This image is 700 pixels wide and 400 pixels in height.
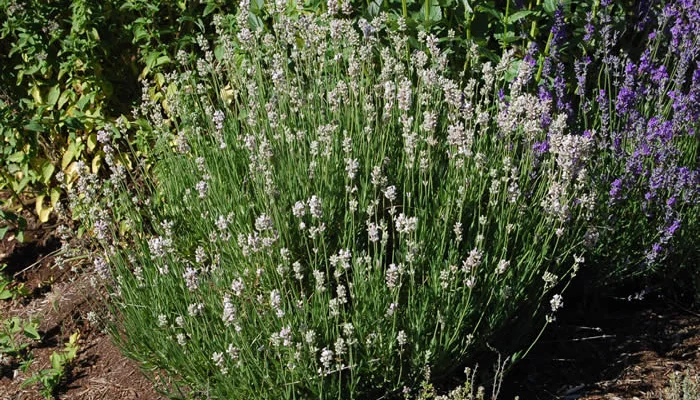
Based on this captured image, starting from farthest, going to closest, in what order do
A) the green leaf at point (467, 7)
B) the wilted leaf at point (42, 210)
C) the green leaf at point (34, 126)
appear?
the wilted leaf at point (42, 210), the green leaf at point (34, 126), the green leaf at point (467, 7)

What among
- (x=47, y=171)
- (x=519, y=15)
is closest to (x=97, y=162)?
(x=47, y=171)

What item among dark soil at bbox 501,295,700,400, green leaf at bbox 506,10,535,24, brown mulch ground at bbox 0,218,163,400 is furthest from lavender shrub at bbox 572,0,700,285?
brown mulch ground at bbox 0,218,163,400

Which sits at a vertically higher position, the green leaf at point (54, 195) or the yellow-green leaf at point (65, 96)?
the yellow-green leaf at point (65, 96)

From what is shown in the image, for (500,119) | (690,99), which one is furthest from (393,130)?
(690,99)

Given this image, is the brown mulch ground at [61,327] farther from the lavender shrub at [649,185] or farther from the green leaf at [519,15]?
the green leaf at [519,15]

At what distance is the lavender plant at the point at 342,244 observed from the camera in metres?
2.64

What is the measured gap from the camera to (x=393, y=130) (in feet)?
11.0

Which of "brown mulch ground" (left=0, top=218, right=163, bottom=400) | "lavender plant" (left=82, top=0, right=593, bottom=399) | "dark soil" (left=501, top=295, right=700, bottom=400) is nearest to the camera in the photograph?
"lavender plant" (left=82, top=0, right=593, bottom=399)

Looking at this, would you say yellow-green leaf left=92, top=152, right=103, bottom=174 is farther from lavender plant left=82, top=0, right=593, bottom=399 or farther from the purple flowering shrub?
the purple flowering shrub

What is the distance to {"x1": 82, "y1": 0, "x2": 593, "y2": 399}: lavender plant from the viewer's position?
8.65 feet

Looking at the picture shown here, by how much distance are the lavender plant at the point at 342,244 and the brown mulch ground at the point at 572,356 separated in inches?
8.4

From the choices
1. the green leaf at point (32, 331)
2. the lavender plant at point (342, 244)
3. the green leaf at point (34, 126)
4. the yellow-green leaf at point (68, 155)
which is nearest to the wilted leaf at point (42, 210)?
the yellow-green leaf at point (68, 155)

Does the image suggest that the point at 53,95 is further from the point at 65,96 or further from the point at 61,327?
the point at 61,327

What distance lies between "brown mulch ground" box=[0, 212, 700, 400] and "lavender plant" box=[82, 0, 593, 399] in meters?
0.21
